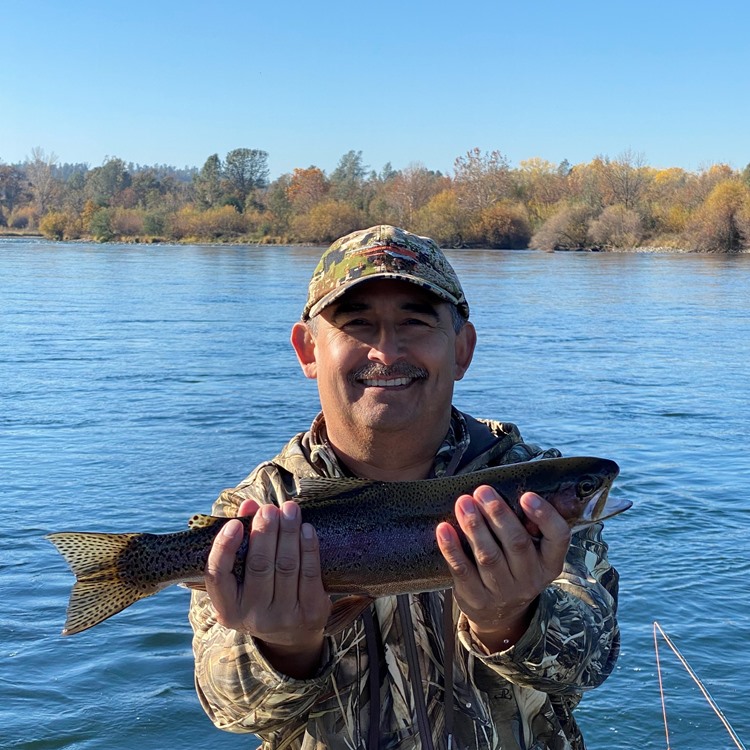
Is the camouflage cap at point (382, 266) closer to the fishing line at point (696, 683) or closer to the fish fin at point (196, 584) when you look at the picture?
the fish fin at point (196, 584)

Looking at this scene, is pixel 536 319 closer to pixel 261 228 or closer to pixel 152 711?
pixel 152 711

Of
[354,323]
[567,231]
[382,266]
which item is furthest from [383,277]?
[567,231]

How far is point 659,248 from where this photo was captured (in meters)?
81.5

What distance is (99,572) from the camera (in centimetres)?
303

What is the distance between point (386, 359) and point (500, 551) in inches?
30.3

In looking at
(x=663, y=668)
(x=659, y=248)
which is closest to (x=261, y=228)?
(x=659, y=248)

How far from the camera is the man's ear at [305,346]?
347 centimetres

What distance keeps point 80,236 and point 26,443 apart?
337ft

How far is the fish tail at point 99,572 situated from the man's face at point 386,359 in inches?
30.0

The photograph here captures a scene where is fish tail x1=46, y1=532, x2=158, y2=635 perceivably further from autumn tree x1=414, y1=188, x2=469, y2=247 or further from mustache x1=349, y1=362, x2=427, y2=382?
autumn tree x1=414, y1=188, x2=469, y2=247

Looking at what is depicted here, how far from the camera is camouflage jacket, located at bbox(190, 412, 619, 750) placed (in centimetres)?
281

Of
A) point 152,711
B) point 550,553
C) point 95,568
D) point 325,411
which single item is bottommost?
point 152,711

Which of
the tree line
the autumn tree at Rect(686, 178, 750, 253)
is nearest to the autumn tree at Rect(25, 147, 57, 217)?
the tree line

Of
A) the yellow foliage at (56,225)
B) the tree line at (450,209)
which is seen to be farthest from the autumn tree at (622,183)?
the yellow foliage at (56,225)
